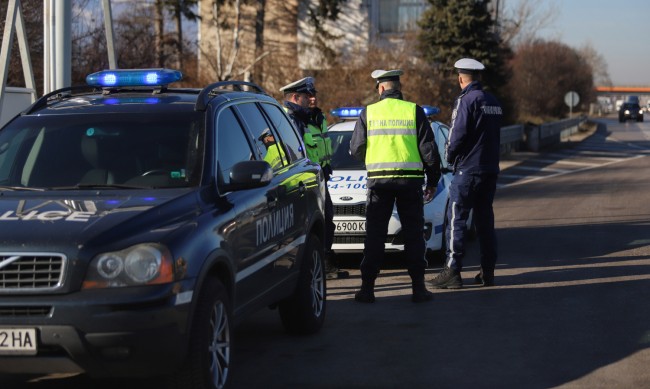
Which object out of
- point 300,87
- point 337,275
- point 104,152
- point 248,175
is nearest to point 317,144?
point 300,87

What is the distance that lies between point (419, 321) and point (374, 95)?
1931cm

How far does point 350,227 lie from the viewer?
10.6 metres

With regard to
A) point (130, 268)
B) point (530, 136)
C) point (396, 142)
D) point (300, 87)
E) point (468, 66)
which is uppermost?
point (468, 66)

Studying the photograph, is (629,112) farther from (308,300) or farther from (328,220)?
(308,300)

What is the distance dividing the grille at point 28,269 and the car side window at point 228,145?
4.33 feet

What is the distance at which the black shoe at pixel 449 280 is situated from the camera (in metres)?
9.45

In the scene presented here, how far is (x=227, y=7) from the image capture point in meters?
43.2

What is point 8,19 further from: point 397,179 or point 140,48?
point 140,48

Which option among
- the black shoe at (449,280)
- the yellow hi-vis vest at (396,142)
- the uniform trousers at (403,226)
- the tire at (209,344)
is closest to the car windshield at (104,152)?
the tire at (209,344)

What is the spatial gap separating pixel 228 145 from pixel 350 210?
14.6 feet

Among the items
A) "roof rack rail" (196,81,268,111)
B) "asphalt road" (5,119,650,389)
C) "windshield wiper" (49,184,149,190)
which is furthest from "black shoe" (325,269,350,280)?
"windshield wiper" (49,184,149,190)

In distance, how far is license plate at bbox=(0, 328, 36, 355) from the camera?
15.4ft

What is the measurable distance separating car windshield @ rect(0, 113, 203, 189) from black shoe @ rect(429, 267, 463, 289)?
13.0ft

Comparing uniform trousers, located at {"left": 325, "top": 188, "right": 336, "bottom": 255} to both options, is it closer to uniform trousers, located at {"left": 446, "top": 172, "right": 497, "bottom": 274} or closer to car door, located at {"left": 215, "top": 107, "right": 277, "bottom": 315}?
uniform trousers, located at {"left": 446, "top": 172, "right": 497, "bottom": 274}
